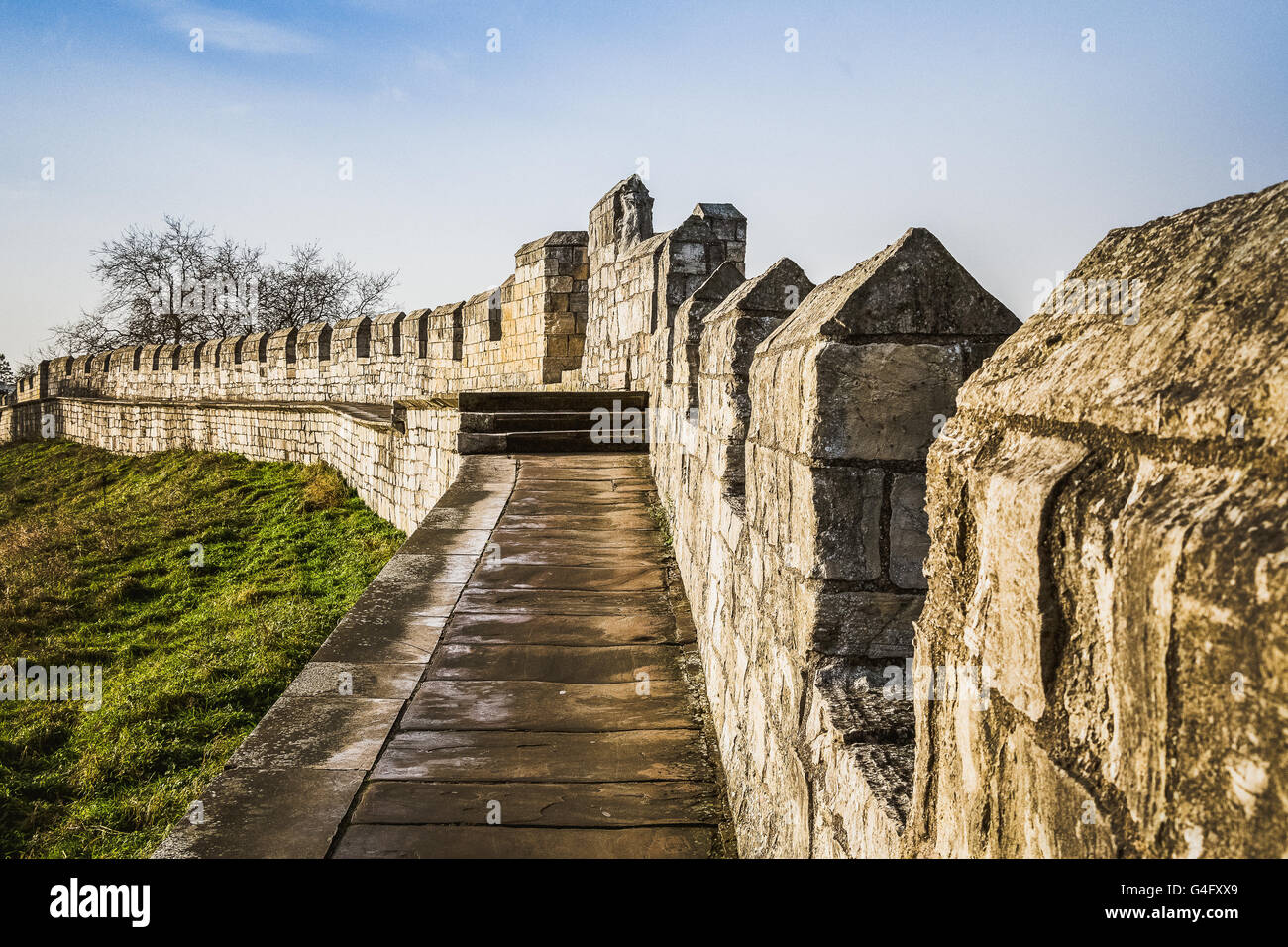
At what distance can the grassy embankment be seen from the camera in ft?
16.3

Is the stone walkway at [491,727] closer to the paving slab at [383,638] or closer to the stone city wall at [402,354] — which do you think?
the paving slab at [383,638]

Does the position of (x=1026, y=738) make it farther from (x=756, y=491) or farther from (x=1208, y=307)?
(x=756, y=491)

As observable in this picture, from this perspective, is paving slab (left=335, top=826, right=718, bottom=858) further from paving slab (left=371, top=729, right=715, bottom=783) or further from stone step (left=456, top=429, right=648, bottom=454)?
stone step (left=456, top=429, right=648, bottom=454)

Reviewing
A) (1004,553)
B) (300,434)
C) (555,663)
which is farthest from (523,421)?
(300,434)

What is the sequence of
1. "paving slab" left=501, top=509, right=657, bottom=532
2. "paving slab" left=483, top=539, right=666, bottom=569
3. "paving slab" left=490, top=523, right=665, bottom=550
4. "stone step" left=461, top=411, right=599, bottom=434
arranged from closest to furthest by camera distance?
"paving slab" left=483, top=539, right=666, bottom=569, "paving slab" left=490, top=523, right=665, bottom=550, "paving slab" left=501, top=509, right=657, bottom=532, "stone step" left=461, top=411, right=599, bottom=434

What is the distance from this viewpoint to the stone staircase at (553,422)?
827cm

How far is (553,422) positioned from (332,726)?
531 cm

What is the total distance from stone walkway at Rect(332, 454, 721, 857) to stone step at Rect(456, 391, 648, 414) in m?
2.84

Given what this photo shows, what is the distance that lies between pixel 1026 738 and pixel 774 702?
1361 mm

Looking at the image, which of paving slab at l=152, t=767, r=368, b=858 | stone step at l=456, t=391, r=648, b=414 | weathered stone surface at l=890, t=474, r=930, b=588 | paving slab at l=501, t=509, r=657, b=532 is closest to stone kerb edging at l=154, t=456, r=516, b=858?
paving slab at l=152, t=767, r=368, b=858

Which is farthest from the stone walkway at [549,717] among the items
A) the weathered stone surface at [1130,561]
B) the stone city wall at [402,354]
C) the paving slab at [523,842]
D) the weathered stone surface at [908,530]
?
the stone city wall at [402,354]

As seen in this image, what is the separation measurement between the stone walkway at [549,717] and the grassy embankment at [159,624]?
1.67 m

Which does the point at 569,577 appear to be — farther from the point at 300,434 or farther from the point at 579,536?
the point at 300,434
